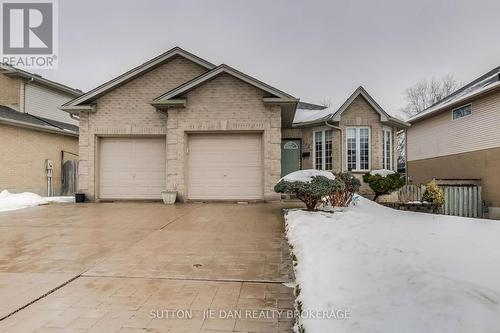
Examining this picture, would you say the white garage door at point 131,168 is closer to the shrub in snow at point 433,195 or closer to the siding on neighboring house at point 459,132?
the shrub in snow at point 433,195

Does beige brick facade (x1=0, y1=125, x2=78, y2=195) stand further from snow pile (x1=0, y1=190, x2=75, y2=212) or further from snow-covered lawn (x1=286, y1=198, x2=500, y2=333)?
snow-covered lawn (x1=286, y1=198, x2=500, y2=333)

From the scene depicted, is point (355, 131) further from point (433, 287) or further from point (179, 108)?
point (433, 287)

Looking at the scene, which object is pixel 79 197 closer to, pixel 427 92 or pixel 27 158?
pixel 27 158

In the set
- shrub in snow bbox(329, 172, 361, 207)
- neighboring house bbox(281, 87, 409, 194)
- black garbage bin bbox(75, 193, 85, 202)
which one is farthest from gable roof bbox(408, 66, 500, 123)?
black garbage bin bbox(75, 193, 85, 202)

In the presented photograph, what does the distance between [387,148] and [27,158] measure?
17.9 m

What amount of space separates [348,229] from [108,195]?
33.4 feet

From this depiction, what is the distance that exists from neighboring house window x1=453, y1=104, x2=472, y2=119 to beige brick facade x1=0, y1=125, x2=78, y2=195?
20707 millimetres

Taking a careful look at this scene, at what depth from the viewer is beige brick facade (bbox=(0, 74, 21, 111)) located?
1627 centimetres

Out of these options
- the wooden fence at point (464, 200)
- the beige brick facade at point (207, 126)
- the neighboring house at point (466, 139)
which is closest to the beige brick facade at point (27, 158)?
the beige brick facade at point (207, 126)

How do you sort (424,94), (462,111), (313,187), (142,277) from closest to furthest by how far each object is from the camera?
(142,277)
(313,187)
(462,111)
(424,94)

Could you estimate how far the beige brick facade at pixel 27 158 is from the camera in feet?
42.3

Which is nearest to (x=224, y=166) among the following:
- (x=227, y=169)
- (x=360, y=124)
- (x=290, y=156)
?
(x=227, y=169)

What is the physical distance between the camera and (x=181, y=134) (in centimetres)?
1085

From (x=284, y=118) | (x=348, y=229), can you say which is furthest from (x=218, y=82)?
(x=348, y=229)
